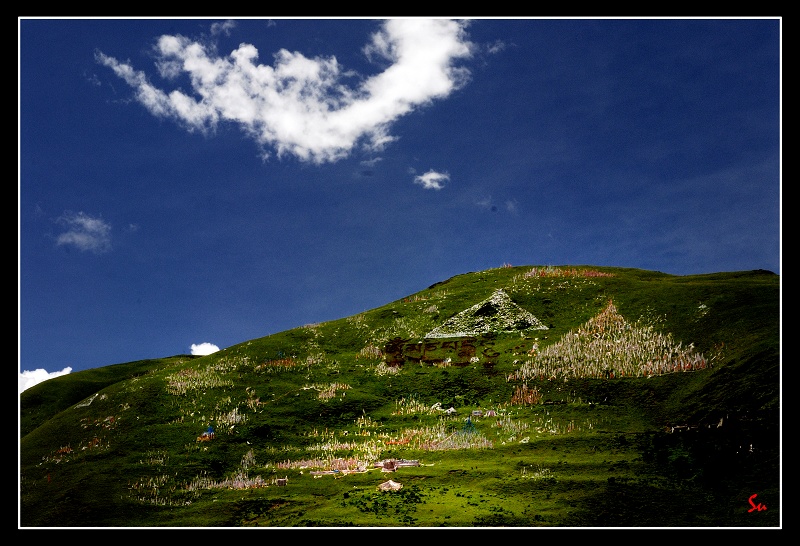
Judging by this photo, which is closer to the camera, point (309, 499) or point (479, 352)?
point (309, 499)

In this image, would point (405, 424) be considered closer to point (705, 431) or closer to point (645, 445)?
point (645, 445)

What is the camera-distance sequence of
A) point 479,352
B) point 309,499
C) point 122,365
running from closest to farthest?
point 309,499
point 479,352
point 122,365

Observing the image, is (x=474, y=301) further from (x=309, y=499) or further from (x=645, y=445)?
(x=309, y=499)

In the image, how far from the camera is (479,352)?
44.2 m

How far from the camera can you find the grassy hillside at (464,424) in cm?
1977

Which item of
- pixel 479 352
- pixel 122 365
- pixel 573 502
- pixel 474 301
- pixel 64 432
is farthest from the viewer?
pixel 122 365

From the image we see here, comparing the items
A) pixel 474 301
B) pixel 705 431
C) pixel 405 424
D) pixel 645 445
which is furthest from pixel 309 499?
pixel 474 301

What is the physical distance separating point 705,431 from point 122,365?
11188cm

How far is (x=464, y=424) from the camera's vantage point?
32250 mm

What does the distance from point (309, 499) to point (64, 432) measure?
86.7 feet

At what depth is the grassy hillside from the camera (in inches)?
778
